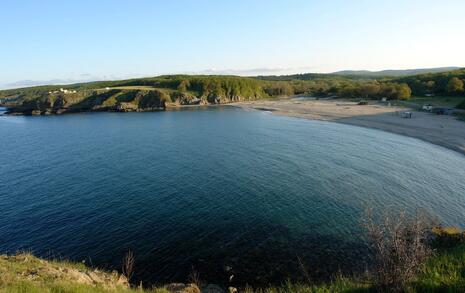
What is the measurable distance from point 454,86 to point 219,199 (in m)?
107

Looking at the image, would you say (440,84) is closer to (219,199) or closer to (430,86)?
(430,86)

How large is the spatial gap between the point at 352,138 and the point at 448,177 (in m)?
25.7

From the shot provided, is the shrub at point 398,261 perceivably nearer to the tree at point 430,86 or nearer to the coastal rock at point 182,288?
the coastal rock at point 182,288

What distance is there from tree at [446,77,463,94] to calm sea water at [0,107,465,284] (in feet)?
201

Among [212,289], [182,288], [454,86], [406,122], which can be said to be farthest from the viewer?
[454,86]

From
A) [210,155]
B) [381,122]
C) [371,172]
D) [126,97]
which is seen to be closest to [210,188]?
[210,155]

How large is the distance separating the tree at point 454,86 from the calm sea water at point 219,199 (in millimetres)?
61354

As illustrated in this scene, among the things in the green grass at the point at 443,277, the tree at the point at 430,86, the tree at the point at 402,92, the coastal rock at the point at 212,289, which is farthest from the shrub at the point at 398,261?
the tree at the point at 430,86

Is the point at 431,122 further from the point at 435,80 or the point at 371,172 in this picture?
the point at 435,80

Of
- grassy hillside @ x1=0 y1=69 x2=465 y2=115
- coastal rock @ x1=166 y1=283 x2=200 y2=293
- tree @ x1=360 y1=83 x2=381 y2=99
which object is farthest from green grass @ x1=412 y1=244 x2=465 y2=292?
tree @ x1=360 y1=83 x2=381 y2=99

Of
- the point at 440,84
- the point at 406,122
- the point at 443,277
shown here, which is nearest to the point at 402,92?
the point at 440,84

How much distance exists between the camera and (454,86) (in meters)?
103

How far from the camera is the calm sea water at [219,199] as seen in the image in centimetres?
2205

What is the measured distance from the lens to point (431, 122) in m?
70.9
